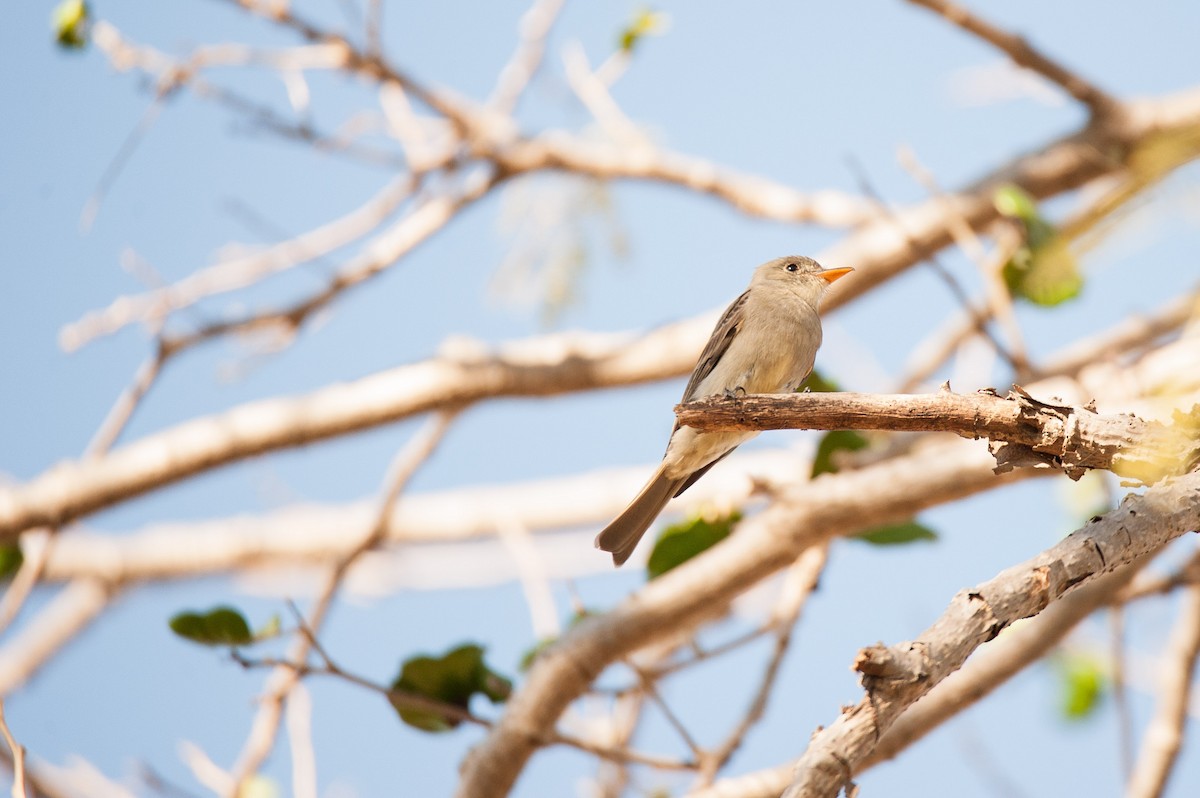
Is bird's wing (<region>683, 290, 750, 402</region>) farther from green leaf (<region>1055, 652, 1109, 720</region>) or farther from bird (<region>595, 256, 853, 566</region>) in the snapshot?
green leaf (<region>1055, 652, 1109, 720</region>)

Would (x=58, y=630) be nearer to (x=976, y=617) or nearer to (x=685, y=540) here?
(x=685, y=540)

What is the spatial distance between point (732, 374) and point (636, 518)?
60cm

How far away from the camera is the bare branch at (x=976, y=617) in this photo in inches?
67.1

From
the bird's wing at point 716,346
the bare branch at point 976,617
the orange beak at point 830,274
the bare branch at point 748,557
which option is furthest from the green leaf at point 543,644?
the bare branch at point 976,617

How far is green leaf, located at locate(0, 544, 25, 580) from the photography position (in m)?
5.09

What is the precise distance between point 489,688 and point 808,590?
1.26m

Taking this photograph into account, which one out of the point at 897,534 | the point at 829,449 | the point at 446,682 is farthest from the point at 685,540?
the point at 446,682

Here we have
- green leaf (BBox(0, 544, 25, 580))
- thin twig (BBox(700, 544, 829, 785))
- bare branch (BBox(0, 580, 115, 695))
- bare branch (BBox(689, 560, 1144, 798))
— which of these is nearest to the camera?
bare branch (BBox(689, 560, 1144, 798))

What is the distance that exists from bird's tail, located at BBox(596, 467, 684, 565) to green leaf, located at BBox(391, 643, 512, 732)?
617 millimetres

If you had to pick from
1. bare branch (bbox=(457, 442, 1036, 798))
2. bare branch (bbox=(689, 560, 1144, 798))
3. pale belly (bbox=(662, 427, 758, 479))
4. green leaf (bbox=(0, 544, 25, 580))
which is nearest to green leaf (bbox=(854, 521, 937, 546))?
bare branch (bbox=(457, 442, 1036, 798))

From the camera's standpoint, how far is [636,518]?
3971mm

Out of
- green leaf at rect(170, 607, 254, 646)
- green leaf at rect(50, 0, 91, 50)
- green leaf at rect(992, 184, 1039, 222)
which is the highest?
green leaf at rect(50, 0, 91, 50)

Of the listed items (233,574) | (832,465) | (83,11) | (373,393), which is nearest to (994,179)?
(832,465)

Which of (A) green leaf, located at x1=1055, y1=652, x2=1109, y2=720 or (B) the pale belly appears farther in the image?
(A) green leaf, located at x1=1055, y1=652, x2=1109, y2=720
